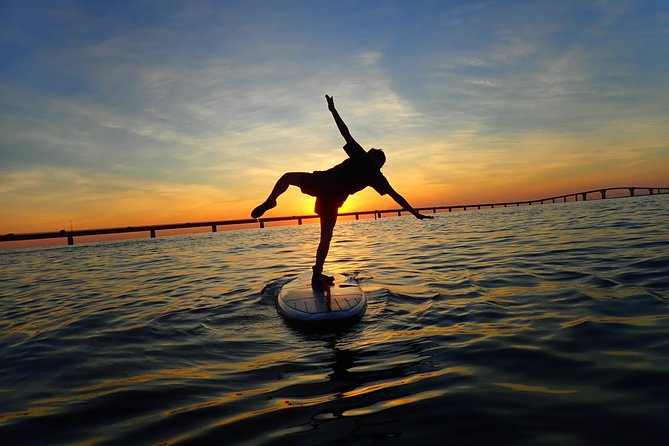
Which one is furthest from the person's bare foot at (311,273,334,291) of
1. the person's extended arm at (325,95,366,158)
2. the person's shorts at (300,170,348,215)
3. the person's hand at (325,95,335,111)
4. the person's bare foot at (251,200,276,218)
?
the person's hand at (325,95,335,111)

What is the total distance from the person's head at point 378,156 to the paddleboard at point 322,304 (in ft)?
8.18

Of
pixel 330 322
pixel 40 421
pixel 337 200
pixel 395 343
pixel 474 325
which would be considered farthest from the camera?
pixel 337 200

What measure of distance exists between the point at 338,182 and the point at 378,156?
987 mm

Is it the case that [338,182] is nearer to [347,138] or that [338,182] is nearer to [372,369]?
[347,138]

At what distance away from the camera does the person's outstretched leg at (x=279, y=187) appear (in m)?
6.79

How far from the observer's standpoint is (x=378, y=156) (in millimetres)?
7535

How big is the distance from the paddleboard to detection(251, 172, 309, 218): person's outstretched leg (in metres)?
1.66

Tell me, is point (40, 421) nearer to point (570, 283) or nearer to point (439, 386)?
point (439, 386)

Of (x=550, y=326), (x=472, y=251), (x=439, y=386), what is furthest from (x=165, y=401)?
(x=472, y=251)

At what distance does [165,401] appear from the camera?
3402mm

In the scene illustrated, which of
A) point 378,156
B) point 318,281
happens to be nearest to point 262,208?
point 318,281

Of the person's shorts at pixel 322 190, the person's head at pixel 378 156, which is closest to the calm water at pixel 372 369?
the person's shorts at pixel 322 190

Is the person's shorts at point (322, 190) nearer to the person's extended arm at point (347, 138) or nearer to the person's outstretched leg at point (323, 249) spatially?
the person's outstretched leg at point (323, 249)

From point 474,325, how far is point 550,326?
0.92 metres
